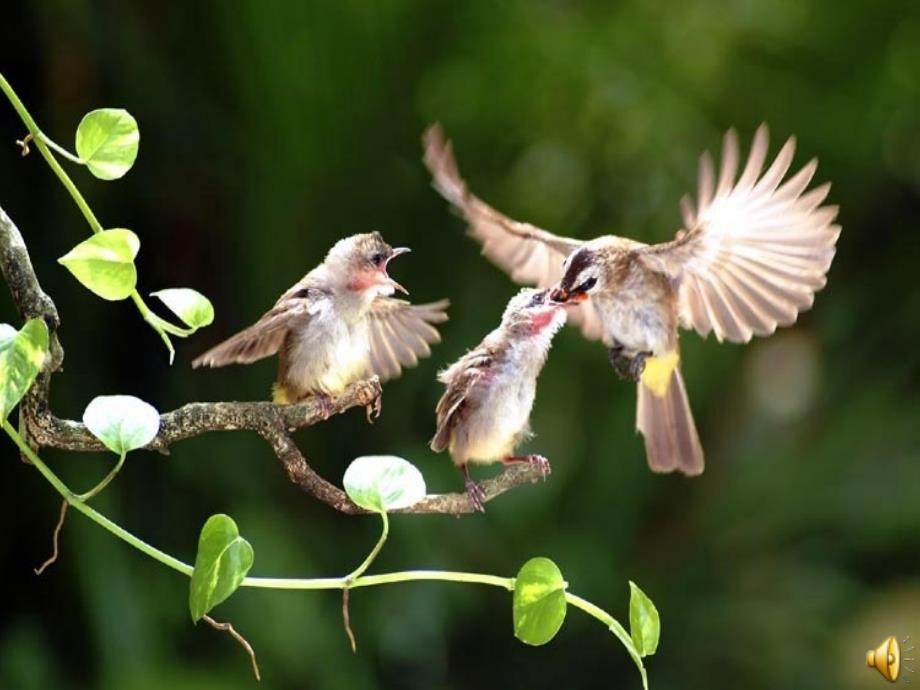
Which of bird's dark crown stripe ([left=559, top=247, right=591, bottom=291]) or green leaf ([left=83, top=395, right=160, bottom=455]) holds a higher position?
bird's dark crown stripe ([left=559, top=247, right=591, bottom=291])

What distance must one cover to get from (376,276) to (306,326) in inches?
2.3

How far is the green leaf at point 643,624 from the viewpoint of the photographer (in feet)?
1.74

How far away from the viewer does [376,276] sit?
0.59m

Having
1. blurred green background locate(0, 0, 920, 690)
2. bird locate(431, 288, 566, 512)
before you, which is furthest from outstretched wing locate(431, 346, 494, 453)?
blurred green background locate(0, 0, 920, 690)

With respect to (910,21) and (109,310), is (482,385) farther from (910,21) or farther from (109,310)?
(910,21)

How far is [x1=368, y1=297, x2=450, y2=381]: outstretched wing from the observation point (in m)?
0.68

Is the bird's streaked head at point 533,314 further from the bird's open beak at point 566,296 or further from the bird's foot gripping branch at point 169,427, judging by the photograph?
the bird's foot gripping branch at point 169,427

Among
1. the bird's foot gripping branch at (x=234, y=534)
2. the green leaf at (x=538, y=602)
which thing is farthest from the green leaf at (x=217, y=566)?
the green leaf at (x=538, y=602)

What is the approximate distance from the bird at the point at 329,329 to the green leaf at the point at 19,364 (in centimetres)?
10

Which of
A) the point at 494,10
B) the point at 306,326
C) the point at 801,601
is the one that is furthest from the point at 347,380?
the point at 801,601

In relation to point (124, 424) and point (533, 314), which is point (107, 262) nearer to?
point (124, 424)

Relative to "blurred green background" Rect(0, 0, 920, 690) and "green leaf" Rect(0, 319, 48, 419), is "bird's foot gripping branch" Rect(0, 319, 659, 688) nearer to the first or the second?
"green leaf" Rect(0, 319, 48, 419)

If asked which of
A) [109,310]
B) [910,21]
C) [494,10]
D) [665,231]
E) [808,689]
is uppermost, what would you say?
[910,21]

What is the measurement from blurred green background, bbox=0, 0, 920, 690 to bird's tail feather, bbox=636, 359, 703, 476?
705 mm
